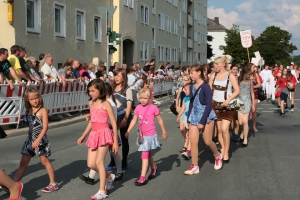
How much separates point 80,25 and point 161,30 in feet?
75.3

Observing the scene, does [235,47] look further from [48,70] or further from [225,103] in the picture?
[225,103]

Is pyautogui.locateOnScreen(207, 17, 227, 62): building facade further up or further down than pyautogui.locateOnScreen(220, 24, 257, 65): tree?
further up

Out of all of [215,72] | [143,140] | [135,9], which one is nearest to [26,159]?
[143,140]

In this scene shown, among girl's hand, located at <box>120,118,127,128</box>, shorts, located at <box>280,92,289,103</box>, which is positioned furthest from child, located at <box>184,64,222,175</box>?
shorts, located at <box>280,92,289,103</box>

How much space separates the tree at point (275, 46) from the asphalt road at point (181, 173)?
119 m

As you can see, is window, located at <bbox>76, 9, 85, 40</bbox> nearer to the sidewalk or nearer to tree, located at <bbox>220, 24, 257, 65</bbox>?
the sidewalk

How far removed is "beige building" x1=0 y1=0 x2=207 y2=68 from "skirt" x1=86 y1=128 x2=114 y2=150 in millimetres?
11500

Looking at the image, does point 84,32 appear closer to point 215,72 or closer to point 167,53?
point 215,72

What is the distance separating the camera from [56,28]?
75.5 feet

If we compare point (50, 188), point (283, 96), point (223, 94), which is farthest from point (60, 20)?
point (50, 188)

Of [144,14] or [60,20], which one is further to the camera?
[144,14]

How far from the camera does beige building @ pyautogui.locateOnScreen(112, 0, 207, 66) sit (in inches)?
1360

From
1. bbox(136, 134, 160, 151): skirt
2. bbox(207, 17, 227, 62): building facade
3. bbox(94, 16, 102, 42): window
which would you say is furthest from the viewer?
bbox(207, 17, 227, 62): building facade

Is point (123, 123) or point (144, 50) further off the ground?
point (144, 50)
